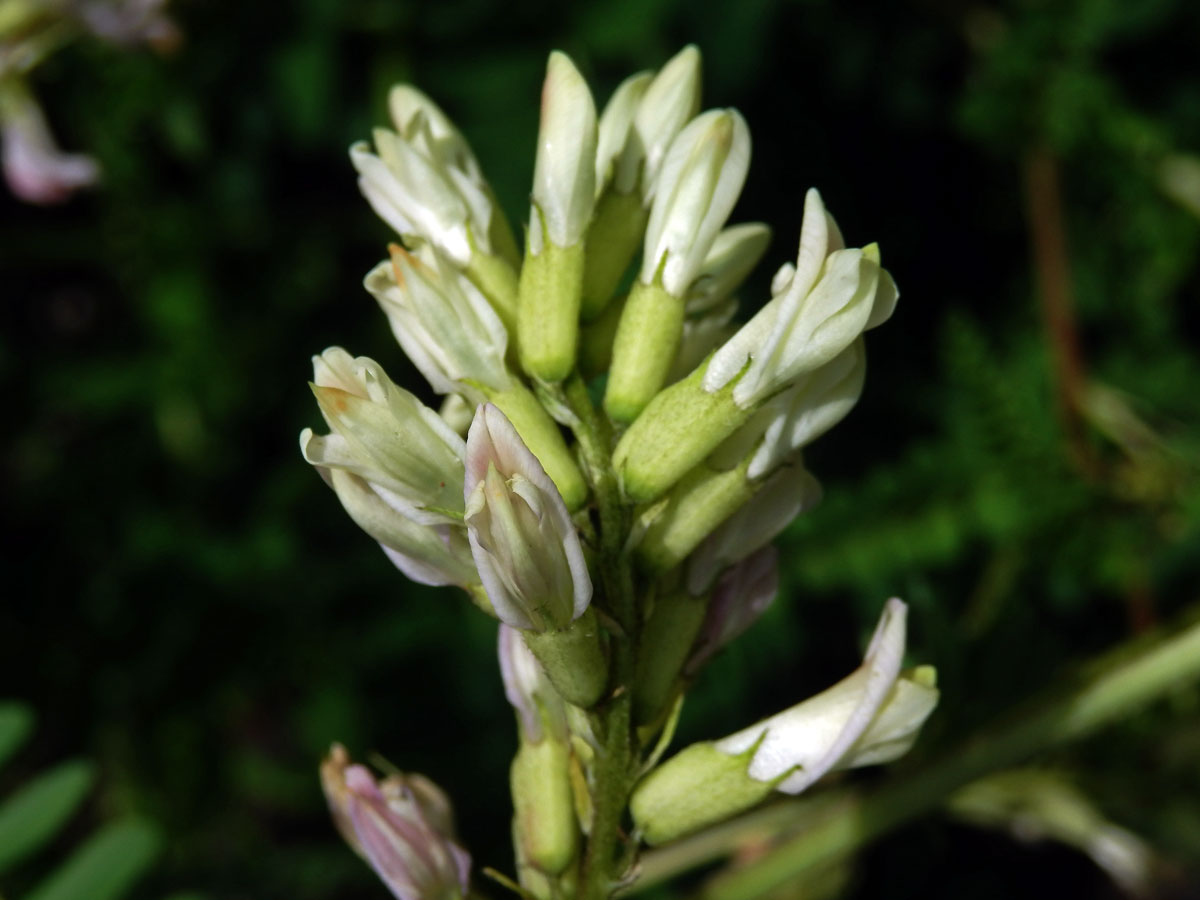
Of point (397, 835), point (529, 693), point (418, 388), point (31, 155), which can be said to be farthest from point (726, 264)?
point (418, 388)

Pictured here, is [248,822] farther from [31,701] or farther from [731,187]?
[731,187]

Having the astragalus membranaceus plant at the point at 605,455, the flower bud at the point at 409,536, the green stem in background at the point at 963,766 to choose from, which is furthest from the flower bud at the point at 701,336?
the green stem in background at the point at 963,766

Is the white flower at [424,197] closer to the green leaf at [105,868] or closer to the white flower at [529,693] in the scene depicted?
the white flower at [529,693]

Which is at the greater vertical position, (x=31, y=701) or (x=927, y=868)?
(x=31, y=701)

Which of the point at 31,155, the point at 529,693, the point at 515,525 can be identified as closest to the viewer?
the point at 515,525

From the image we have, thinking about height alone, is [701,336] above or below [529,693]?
above

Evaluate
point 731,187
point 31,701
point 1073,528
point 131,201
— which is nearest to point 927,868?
point 1073,528

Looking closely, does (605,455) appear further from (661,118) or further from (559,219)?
(661,118)
